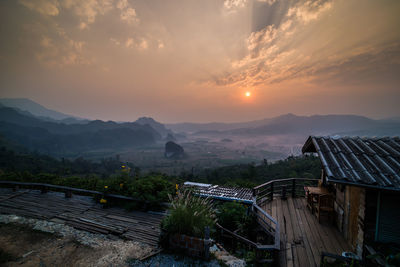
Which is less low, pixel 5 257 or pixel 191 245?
pixel 191 245

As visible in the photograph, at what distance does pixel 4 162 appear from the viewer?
99.5 ft

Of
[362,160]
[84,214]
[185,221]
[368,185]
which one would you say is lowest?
[84,214]

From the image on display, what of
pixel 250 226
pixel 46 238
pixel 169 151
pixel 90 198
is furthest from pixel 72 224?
pixel 169 151

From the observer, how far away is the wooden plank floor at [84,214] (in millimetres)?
5703

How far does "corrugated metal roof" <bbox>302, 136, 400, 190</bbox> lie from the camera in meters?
3.84

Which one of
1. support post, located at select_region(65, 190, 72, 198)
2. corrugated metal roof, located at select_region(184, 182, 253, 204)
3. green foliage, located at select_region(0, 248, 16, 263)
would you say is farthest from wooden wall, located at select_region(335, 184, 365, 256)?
support post, located at select_region(65, 190, 72, 198)

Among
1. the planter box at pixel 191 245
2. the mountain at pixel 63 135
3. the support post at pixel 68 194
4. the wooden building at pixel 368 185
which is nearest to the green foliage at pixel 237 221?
the planter box at pixel 191 245

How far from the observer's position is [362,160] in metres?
4.66

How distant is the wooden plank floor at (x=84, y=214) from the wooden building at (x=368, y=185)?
5299 mm

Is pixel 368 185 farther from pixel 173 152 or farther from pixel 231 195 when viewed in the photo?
pixel 173 152

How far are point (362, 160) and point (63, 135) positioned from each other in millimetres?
153692

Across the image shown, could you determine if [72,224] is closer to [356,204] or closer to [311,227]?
[311,227]

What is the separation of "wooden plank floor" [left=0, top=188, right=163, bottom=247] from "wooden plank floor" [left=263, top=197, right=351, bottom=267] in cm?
395

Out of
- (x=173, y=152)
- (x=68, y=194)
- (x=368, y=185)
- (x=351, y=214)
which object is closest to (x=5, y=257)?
(x=68, y=194)
